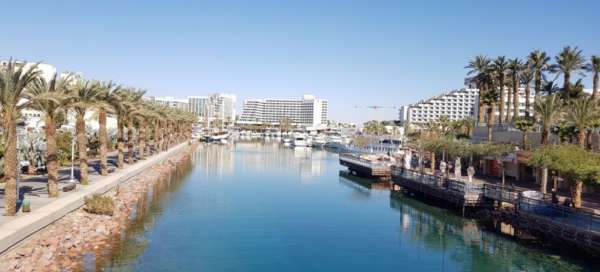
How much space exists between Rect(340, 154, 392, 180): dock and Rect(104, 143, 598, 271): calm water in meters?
14.2

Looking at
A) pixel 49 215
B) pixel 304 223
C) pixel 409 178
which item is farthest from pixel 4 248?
pixel 409 178

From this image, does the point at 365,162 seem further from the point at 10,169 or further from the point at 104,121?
the point at 10,169

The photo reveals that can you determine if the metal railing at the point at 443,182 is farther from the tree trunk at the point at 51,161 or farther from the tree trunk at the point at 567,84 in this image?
the tree trunk at the point at 51,161

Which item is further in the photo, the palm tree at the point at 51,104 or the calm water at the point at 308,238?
the palm tree at the point at 51,104

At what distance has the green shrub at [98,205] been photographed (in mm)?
33062

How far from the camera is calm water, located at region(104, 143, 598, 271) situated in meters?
27.1

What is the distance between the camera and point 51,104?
32.1m

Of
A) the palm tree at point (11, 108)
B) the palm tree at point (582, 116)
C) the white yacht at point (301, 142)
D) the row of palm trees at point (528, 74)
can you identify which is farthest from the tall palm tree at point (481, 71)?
the white yacht at point (301, 142)

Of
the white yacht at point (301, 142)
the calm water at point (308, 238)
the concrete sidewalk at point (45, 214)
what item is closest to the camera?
the concrete sidewalk at point (45, 214)

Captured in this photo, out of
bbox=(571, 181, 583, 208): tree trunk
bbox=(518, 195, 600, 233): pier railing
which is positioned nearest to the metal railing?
bbox=(518, 195, 600, 233): pier railing

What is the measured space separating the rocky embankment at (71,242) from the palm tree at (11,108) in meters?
2.49

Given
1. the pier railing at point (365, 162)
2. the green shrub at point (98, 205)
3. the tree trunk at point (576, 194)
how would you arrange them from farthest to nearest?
the pier railing at point (365, 162) → the green shrub at point (98, 205) → the tree trunk at point (576, 194)

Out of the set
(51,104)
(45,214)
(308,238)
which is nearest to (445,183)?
(308,238)

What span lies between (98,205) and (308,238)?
530 inches
